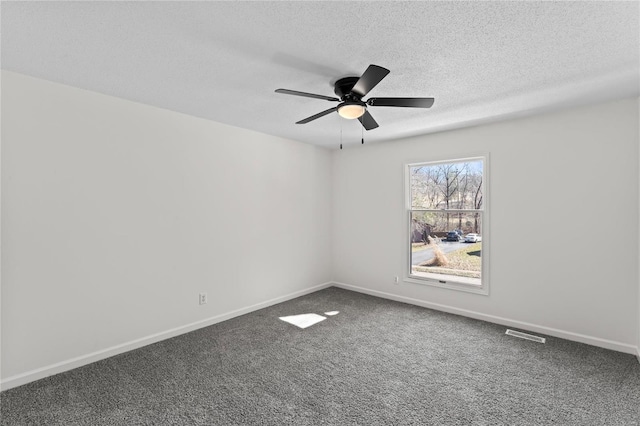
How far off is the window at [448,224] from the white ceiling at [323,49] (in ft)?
3.85

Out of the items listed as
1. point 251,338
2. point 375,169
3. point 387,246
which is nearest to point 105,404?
point 251,338

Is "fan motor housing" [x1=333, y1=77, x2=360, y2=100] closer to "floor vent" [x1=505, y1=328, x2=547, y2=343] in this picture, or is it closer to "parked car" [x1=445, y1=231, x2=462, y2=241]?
"parked car" [x1=445, y1=231, x2=462, y2=241]

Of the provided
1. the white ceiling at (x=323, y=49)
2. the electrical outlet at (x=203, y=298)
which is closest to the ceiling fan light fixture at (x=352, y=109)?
the white ceiling at (x=323, y=49)

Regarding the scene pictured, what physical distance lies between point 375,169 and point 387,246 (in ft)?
3.96

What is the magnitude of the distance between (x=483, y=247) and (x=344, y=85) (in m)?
2.70

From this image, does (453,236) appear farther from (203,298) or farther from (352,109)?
(203,298)

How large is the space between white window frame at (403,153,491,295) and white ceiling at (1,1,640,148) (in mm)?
967

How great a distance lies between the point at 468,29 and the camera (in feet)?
5.93

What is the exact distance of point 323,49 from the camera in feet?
6.61

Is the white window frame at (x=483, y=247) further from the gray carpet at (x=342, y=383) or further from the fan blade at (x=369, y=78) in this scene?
the fan blade at (x=369, y=78)

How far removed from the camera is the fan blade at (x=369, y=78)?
190cm

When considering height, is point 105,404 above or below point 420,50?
below

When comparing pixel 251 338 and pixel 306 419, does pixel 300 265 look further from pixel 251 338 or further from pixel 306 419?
pixel 306 419

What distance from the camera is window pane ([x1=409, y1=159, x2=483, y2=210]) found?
13.0 feet
